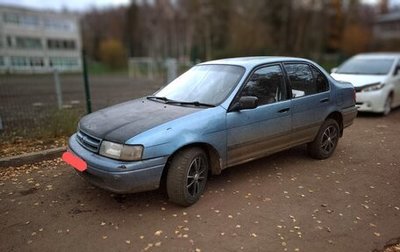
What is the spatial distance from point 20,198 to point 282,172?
368cm

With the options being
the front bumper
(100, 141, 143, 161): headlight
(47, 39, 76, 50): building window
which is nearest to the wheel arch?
the front bumper

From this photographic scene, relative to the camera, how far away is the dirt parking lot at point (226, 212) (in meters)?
3.46

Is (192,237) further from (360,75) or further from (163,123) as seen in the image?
(360,75)

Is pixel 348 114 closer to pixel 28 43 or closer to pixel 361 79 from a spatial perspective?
pixel 361 79

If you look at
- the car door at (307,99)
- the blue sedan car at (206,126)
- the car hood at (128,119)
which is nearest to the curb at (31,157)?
the blue sedan car at (206,126)

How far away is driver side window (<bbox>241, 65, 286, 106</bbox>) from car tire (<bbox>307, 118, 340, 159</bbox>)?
1.16 meters

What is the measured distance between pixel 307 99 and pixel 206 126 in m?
2.04

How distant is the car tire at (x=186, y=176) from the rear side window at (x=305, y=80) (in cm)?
196

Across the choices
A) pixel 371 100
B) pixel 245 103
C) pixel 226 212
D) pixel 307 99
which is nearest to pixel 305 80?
pixel 307 99

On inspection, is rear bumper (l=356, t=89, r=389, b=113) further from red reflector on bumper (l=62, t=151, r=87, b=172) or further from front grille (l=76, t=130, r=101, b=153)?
red reflector on bumper (l=62, t=151, r=87, b=172)

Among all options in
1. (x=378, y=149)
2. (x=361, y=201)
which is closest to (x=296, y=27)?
(x=378, y=149)

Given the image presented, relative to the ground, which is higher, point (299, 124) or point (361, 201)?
point (299, 124)

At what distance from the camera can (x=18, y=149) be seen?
6.16 metres

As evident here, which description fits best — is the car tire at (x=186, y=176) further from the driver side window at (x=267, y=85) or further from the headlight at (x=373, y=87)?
the headlight at (x=373, y=87)
